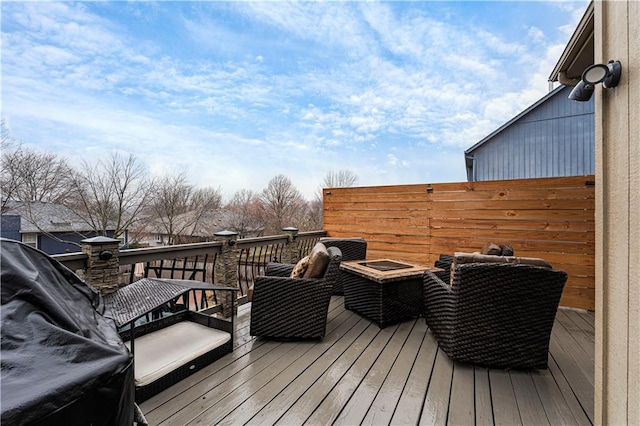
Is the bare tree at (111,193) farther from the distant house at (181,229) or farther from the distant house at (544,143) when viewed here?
the distant house at (544,143)

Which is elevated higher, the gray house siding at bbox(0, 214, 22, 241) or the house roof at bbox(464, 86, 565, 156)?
the house roof at bbox(464, 86, 565, 156)

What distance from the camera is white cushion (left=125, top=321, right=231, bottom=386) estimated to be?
1959mm

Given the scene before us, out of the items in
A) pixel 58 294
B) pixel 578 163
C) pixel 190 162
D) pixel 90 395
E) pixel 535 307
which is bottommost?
pixel 535 307

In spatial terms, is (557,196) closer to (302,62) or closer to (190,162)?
(302,62)

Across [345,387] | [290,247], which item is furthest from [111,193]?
[345,387]

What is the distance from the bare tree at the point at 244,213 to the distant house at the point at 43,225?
20.2 feet

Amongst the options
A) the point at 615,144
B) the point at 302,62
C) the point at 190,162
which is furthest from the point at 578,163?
the point at 190,162

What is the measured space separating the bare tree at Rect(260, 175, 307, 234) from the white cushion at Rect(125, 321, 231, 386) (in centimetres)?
1240

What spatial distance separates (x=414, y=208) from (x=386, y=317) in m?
2.36

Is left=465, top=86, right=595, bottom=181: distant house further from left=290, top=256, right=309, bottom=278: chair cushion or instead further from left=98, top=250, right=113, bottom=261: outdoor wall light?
left=98, top=250, right=113, bottom=261: outdoor wall light

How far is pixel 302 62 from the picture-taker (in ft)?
25.6

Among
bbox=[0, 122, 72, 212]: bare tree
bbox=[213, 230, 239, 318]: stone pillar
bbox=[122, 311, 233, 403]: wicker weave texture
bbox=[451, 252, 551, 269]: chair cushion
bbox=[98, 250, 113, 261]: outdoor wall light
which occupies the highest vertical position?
bbox=[0, 122, 72, 212]: bare tree

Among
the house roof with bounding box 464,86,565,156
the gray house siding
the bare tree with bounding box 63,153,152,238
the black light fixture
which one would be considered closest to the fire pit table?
the black light fixture

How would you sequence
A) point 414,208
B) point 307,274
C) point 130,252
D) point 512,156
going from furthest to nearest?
1. point 512,156
2. point 414,208
3. point 307,274
4. point 130,252
